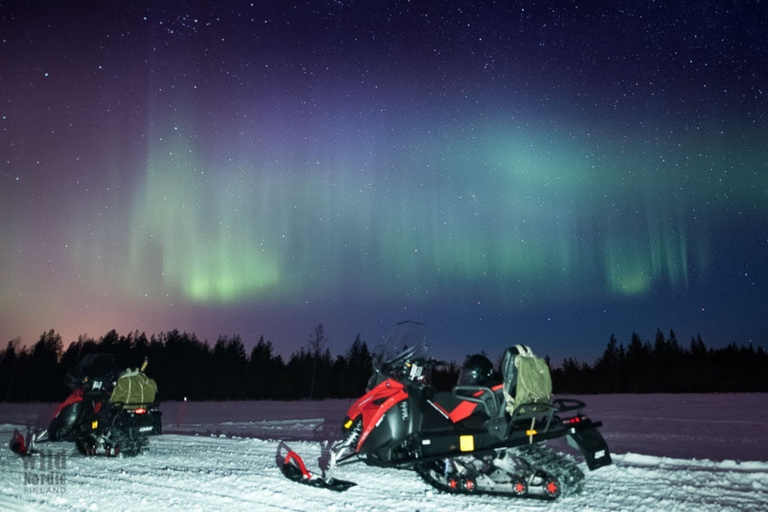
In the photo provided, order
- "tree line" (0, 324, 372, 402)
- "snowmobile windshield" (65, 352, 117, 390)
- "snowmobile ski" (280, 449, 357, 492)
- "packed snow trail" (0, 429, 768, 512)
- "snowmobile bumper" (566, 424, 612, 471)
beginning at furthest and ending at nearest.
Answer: "tree line" (0, 324, 372, 402) < "snowmobile windshield" (65, 352, 117, 390) < "snowmobile ski" (280, 449, 357, 492) < "snowmobile bumper" (566, 424, 612, 471) < "packed snow trail" (0, 429, 768, 512)

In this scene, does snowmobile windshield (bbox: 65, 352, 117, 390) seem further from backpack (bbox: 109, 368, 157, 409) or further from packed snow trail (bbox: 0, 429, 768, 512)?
packed snow trail (bbox: 0, 429, 768, 512)

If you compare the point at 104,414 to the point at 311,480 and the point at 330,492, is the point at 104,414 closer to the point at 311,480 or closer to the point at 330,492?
the point at 311,480

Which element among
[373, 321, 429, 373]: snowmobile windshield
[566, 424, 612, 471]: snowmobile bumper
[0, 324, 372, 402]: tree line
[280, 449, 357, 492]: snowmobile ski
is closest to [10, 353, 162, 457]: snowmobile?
[280, 449, 357, 492]: snowmobile ski

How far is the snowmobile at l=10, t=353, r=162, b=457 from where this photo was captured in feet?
28.2

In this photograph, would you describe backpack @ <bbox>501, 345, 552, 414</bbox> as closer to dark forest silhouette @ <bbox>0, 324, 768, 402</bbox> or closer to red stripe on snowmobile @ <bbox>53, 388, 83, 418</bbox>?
red stripe on snowmobile @ <bbox>53, 388, 83, 418</bbox>

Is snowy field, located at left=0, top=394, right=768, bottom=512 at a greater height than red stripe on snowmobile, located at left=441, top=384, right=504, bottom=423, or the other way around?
red stripe on snowmobile, located at left=441, top=384, right=504, bottom=423

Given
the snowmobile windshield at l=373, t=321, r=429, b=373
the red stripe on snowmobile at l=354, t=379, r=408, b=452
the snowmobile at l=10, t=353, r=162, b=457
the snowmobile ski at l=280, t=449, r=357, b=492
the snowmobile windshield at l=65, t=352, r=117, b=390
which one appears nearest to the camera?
the snowmobile ski at l=280, t=449, r=357, b=492

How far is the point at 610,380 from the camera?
64.6m

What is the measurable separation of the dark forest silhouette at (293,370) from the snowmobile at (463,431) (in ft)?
165

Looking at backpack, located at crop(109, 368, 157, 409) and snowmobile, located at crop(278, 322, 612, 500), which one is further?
backpack, located at crop(109, 368, 157, 409)

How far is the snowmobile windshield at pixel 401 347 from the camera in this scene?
6055 millimetres

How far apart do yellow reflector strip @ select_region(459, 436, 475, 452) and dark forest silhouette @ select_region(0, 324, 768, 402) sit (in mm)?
50971

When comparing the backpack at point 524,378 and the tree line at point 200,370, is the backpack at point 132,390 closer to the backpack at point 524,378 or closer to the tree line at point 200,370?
the backpack at point 524,378

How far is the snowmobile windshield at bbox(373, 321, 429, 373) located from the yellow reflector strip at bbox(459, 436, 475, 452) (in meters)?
1.04
